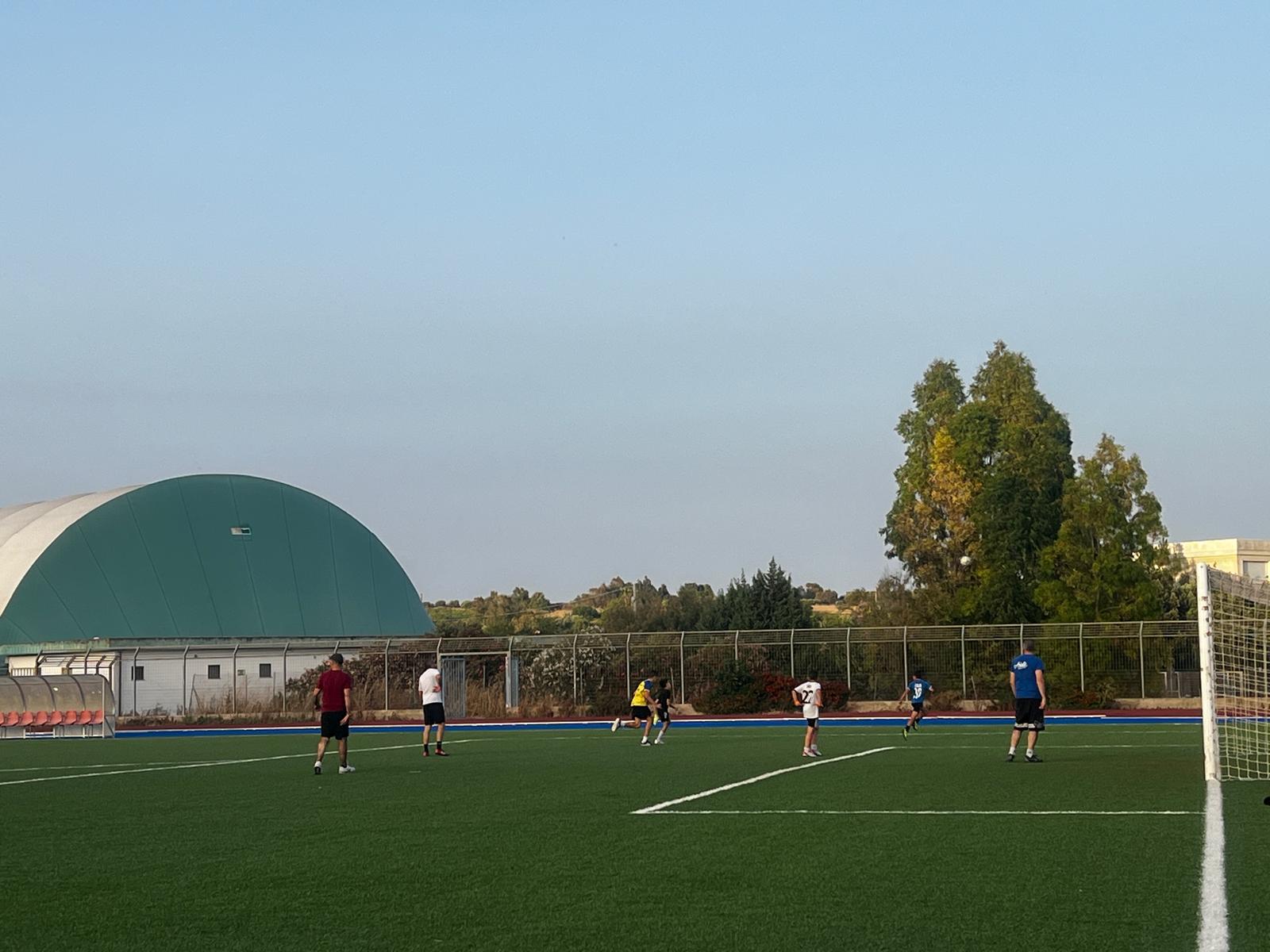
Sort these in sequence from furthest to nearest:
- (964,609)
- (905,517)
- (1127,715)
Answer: (905,517)
(964,609)
(1127,715)

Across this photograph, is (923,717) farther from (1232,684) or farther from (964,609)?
(1232,684)

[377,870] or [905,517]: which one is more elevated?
[905,517]

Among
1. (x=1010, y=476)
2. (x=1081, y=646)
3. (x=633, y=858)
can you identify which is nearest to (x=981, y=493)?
(x=1010, y=476)

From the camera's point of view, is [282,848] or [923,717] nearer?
[282,848]

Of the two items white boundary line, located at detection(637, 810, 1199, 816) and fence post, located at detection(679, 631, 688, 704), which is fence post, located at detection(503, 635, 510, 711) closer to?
fence post, located at detection(679, 631, 688, 704)

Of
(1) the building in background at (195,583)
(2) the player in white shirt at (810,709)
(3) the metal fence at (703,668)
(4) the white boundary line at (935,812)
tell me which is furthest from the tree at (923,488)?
(4) the white boundary line at (935,812)

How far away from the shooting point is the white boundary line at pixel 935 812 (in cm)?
1474

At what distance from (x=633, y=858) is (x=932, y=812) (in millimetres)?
4569

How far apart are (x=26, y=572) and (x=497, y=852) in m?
58.2

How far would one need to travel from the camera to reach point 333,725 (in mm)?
22203

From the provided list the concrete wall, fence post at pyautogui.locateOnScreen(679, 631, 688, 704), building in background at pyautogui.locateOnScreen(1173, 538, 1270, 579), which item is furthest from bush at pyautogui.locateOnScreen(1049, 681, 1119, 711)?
building in background at pyautogui.locateOnScreen(1173, 538, 1270, 579)

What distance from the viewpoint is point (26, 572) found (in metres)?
64.6

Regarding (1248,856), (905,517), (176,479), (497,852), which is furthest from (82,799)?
(176,479)

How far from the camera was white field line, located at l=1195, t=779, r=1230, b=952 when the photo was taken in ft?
25.7
